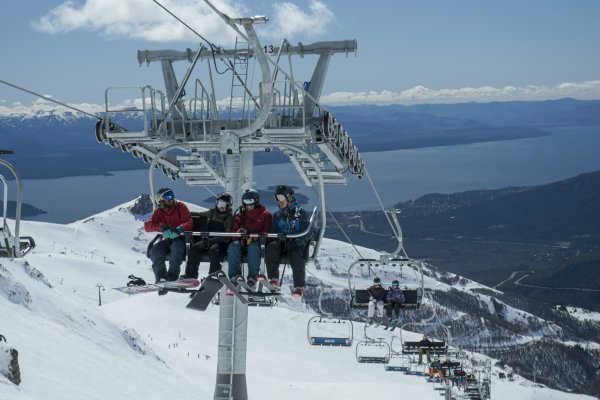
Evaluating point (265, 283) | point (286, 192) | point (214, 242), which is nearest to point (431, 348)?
point (214, 242)

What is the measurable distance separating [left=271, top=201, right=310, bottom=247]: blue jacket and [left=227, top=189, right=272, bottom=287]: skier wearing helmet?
186mm

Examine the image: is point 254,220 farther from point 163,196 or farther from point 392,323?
point 392,323

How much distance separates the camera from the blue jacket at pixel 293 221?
13383mm

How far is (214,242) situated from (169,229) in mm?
948

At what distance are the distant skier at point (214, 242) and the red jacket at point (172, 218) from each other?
41 cm

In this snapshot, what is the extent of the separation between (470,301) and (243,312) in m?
171

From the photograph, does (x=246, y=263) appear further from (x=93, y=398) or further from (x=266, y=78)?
(x=93, y=398)

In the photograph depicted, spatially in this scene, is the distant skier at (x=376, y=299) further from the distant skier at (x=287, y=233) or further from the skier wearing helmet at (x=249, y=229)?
the skier wearing helmet at (x=249, y=229)

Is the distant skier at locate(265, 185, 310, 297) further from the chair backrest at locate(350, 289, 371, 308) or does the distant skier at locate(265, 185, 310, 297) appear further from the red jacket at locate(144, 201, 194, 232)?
the chair backrest at locate(350, 289, 371, 308)

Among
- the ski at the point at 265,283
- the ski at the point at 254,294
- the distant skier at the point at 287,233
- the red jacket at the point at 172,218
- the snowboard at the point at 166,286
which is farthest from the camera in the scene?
the distant skier at the point at 287,233

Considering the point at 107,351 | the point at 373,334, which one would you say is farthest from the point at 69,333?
the point at 373,334

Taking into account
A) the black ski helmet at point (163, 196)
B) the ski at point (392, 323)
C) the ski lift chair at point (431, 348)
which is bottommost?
the ski lift chair at point (431, 348)

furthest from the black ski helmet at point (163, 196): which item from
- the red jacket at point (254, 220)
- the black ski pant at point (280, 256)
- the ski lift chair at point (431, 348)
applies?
the ski lift chair at point (431, 348)

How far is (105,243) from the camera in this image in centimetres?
18475
